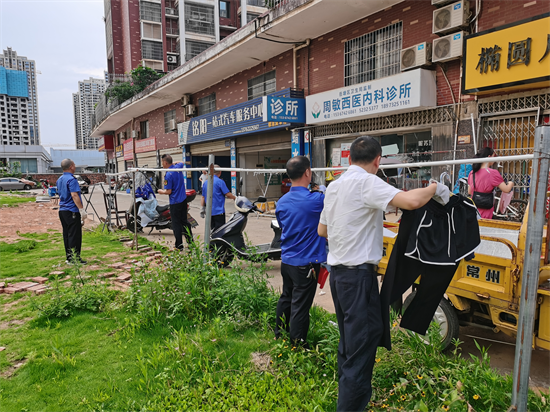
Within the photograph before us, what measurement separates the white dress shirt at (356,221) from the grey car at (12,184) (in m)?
47.0

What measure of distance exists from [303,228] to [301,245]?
0.15m

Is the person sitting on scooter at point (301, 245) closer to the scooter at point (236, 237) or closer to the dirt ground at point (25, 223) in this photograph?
the scooter at point (236, 237)

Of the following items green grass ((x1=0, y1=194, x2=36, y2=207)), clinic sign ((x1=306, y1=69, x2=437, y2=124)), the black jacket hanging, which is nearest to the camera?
the black jacket hanging

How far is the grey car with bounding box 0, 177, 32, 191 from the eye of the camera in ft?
131

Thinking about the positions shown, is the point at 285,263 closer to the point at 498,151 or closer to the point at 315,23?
the point at 498,151

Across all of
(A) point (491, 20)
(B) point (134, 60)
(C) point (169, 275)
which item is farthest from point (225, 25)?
(C) point (169, 275)

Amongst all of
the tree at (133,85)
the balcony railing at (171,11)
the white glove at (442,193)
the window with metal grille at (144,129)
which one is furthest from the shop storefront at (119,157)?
the white glove at (442,193)

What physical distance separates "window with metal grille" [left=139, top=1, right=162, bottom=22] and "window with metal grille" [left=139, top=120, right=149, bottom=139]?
15.7 metres

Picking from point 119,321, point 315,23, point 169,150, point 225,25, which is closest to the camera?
point 119,321

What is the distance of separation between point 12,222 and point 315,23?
12.7 meters

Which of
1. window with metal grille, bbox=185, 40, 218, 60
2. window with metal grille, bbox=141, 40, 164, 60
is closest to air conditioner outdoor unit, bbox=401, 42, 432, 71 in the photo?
window with metal grille, bbox=185, 40, 218, 60

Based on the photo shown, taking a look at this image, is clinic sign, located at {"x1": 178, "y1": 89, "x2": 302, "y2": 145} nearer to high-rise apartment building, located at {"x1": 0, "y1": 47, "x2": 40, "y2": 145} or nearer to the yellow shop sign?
the yellow shop sign

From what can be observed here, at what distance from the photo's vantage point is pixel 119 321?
4.27m

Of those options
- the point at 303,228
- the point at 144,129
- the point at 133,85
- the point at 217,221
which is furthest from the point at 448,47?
the point at 133,85
